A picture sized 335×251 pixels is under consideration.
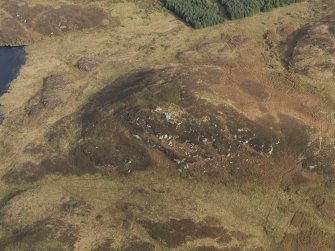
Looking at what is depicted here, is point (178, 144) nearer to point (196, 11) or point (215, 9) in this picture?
point (196, 11)

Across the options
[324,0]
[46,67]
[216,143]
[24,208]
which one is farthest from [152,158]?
[324,0]

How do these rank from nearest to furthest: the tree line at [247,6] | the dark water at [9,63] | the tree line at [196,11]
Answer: the dark water at [9,63] < the tree line at [196,11] < the tree line at [247,6]

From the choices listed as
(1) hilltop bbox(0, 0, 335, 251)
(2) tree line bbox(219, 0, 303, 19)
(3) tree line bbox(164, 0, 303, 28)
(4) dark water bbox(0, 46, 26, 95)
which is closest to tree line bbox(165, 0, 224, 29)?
(3) tree line bbox(164, 0, 303, 28)

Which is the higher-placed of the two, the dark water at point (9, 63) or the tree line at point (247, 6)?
the tree line at point (247, 6)

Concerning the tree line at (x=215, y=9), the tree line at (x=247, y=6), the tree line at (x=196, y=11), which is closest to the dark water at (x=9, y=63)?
the tree line at (x=196, y=11)

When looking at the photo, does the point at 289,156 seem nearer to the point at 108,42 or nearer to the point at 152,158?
the point at 152,158

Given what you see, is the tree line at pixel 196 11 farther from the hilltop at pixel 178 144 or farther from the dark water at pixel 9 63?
the dark water at pixel 9 63

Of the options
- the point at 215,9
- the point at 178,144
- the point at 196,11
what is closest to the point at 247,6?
the point at 215,9
